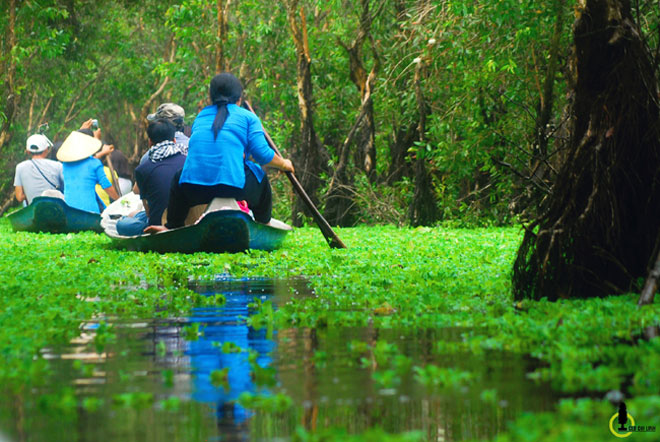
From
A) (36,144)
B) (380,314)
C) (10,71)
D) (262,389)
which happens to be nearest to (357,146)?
(36,144)

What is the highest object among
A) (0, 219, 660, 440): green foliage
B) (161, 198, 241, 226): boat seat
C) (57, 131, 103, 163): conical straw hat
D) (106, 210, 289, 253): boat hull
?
(57, 131, 103, 163): conical straw hat

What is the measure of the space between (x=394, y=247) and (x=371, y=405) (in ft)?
30.9

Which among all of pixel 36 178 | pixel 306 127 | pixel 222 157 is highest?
pixel 306 127

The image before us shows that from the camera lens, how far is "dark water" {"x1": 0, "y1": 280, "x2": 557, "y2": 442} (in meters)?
3.42

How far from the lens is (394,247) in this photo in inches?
516

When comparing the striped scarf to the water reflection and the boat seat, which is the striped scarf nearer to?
the boat seat

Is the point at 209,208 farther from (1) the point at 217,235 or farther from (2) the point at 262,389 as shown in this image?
(2) the point at 262,389

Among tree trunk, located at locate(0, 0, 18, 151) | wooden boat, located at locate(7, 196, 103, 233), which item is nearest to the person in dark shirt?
wooden boat, located at locate(7, 196, 103, 233)

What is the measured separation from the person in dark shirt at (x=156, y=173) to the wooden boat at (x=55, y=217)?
6.28m

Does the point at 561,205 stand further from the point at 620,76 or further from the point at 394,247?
the point at 394,247

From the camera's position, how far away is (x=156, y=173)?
13656 millimetres

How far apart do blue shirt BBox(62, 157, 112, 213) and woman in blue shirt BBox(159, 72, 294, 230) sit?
8.13 meters

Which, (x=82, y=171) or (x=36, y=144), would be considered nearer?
(x=82, y=171)

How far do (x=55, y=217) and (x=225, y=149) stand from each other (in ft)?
29.1
